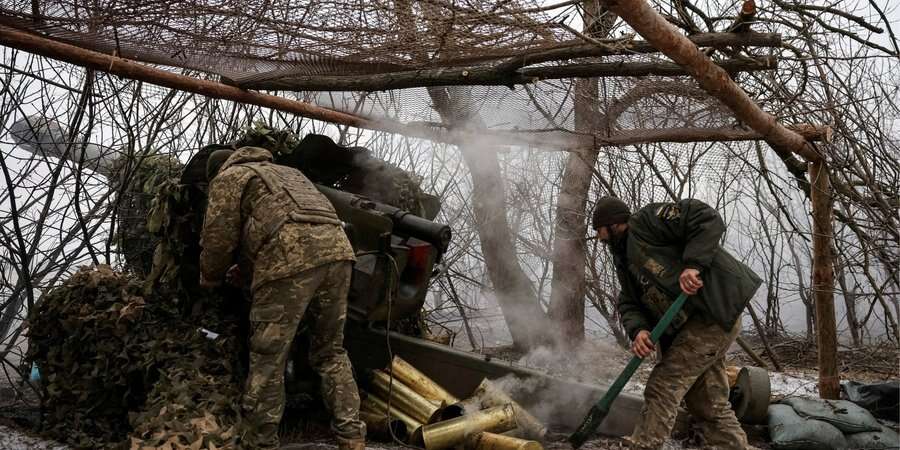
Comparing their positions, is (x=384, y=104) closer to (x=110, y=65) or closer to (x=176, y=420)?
(x=110, y=65)

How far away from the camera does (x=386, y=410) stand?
4645 mm

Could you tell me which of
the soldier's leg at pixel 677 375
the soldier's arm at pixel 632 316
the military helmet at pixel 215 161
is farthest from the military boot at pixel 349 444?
the military helmet at pixel 215 161

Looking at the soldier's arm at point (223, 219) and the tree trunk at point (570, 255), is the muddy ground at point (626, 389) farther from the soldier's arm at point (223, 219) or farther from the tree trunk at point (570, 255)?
the soldier's arm at point (223, 219)

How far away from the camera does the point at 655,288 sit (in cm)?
412

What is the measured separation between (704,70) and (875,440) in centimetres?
270

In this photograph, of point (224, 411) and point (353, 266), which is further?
point (353, 266)

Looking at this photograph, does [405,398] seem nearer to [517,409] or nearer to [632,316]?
[517,409]

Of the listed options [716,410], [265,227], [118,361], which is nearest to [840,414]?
[716,410]

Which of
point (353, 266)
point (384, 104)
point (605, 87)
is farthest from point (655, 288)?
point (384, 104)

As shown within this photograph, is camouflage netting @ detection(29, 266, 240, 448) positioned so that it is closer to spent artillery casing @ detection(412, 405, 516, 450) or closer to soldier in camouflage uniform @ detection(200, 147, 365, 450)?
soldier in camouflage uniform @ detection(200, 147, 365, 450)

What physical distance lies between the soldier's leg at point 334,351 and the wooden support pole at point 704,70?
2.19 metres

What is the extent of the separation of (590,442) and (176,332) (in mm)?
2818

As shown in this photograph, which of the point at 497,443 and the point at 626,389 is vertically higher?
the point at 626,389

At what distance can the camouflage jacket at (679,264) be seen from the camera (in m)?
3.88
